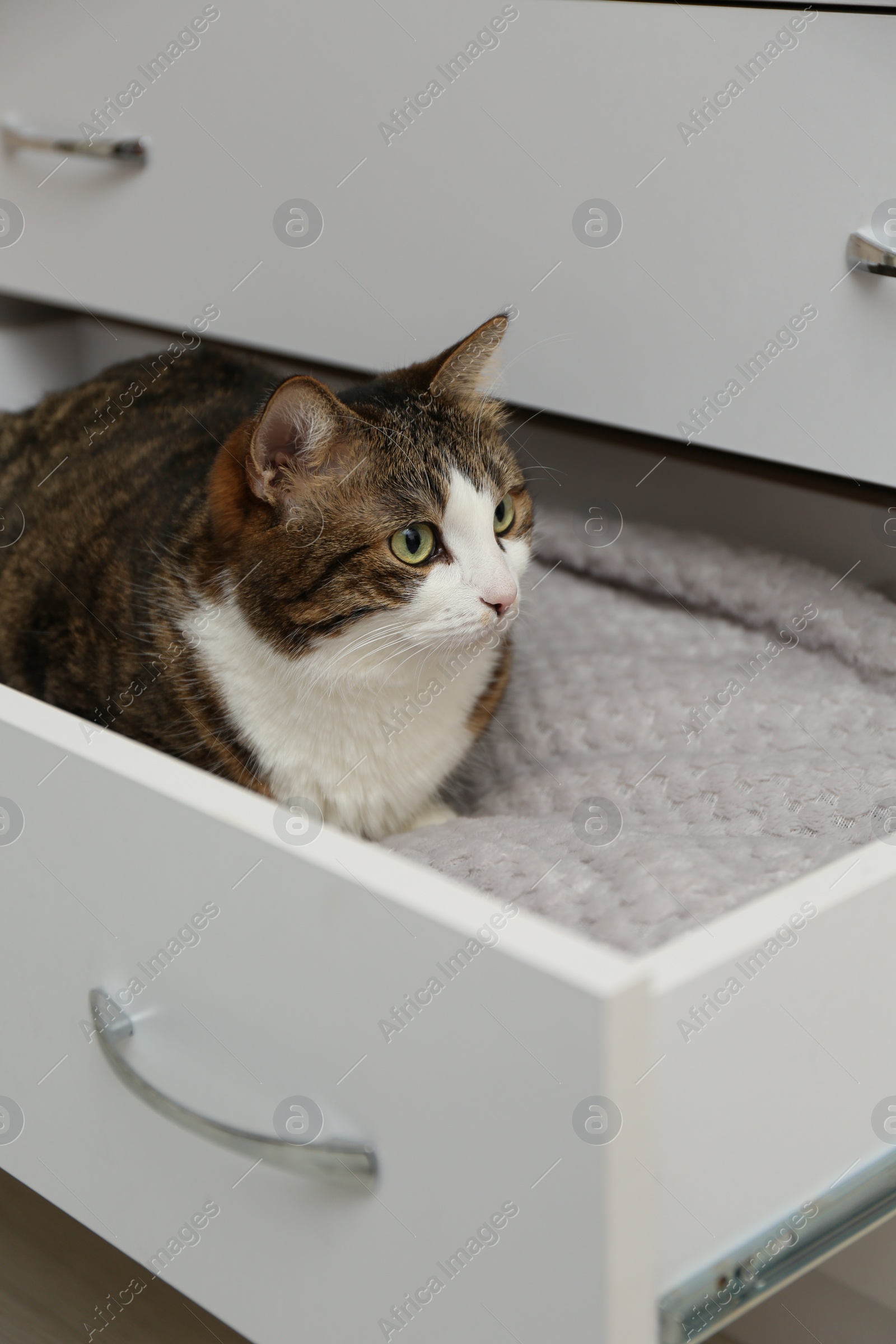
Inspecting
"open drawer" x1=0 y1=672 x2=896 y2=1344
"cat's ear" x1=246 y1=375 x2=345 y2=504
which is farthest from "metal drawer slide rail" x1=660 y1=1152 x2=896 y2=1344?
"cat's ear" x1=246 y1=375 x2=345 y2=504

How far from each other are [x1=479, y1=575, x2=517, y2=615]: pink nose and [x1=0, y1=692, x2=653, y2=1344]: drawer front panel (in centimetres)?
24

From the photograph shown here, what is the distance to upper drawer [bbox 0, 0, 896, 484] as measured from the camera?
0.81 meters

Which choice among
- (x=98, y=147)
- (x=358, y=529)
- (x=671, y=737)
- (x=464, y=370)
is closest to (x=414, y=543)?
(x=358, y=529)

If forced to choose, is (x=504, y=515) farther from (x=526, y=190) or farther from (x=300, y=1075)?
(x=300, y=1075)

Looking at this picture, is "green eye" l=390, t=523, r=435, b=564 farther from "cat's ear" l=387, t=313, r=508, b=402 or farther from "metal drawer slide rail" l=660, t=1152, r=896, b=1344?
"metal drawer slide rail" l=660, t=1152, r=896, b=1344

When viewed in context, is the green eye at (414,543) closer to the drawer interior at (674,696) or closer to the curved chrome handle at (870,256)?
the drawer interior at (674,696)

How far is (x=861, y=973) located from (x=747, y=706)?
40 centimetres

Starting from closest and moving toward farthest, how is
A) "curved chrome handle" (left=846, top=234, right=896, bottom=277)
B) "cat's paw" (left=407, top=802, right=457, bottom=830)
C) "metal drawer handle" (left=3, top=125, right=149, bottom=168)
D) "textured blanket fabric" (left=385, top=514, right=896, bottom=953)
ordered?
"textured blanket fabric" (left=385, top=514, right=896, bottom=953) < "curved chrome handle" (left=846, top=234, right=896, bottom=277) < "cat's paw" (left=407, top=802, right=457, bottom=830) < "metal drawer handle" (left=3, top=125, right=149, bottom=168)

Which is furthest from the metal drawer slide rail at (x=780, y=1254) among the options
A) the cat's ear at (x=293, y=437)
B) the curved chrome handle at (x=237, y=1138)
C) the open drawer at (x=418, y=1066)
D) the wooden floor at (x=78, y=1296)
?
the cat's ear at (x=293, y=437)

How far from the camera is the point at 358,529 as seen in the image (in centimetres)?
73

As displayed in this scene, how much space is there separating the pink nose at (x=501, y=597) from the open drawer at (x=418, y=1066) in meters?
0.24

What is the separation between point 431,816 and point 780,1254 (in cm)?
43

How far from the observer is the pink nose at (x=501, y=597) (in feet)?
2.39

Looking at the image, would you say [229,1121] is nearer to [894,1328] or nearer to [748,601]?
[894,1328]
